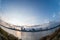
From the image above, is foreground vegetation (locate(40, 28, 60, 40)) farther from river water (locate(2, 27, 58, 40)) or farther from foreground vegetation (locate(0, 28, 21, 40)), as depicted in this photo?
foreground vegetation (locate(0, 28, 21, 40))

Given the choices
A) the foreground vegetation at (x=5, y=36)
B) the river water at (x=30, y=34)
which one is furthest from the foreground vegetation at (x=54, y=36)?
the foreground vegetation at (x=5, y=36)

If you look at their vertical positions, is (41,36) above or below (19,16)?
below

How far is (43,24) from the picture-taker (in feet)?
22.0

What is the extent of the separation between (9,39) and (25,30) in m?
0.48

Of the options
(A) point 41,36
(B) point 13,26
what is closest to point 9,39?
(B) point 13,26

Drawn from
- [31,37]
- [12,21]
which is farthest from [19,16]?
[31,37]

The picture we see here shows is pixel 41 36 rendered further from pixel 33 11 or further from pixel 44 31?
pixel 33 11

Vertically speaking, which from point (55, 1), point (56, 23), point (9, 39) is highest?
point (55, 1)

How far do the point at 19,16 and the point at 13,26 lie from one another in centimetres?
30

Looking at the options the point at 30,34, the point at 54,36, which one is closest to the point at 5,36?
the point at 30,34

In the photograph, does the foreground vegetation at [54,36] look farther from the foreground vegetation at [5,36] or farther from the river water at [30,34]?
the foreground vegetation at [5,36]

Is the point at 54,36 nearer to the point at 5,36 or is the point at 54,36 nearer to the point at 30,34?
the point at 30,34

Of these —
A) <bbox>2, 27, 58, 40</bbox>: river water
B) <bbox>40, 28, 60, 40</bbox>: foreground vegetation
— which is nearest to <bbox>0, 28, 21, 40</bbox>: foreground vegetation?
<bbox>2, 27, 58, 40</bbox>: river water

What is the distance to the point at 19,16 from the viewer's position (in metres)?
6.69
